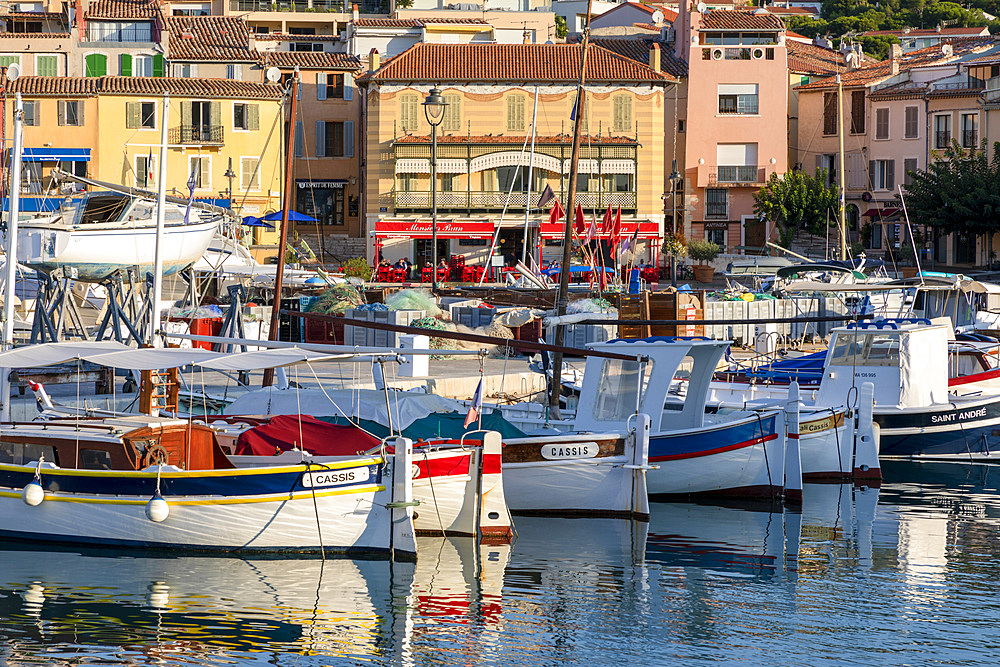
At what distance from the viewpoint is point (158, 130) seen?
5812 centimetres

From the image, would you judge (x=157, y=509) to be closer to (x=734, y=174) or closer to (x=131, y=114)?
(x=131, y=114)

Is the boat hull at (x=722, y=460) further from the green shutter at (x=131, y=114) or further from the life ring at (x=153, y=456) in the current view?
the green shutter at (x=131, y=114)

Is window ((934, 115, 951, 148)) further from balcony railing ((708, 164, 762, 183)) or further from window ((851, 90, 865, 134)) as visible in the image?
balcony railing ((708, 164, 762, 183))

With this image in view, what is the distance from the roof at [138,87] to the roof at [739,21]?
2006 cm

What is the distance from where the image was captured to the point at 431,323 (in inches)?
1304

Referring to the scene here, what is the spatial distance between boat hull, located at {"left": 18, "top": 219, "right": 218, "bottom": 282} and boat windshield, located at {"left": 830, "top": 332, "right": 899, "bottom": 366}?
13.3 meters

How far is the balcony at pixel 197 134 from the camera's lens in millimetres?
59125

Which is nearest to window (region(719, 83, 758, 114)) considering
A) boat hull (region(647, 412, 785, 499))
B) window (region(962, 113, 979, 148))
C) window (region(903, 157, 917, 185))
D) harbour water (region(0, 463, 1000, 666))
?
window (region(903, 157, 917, 185))

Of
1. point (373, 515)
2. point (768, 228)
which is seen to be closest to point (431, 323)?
point (373, 515)

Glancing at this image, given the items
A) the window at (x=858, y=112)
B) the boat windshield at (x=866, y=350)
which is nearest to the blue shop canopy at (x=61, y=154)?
the window at (x=858, y=112)

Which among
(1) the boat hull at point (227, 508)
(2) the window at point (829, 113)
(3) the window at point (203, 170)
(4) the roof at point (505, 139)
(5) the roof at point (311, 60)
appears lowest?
(1) the boat hull at point (227, 508)

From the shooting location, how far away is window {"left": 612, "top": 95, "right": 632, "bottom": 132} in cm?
5891

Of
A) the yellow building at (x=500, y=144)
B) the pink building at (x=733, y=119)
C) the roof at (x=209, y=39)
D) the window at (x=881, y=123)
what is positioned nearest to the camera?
the yellow building at (x=500, y=144)

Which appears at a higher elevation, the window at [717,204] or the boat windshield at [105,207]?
the window at [717,204]
